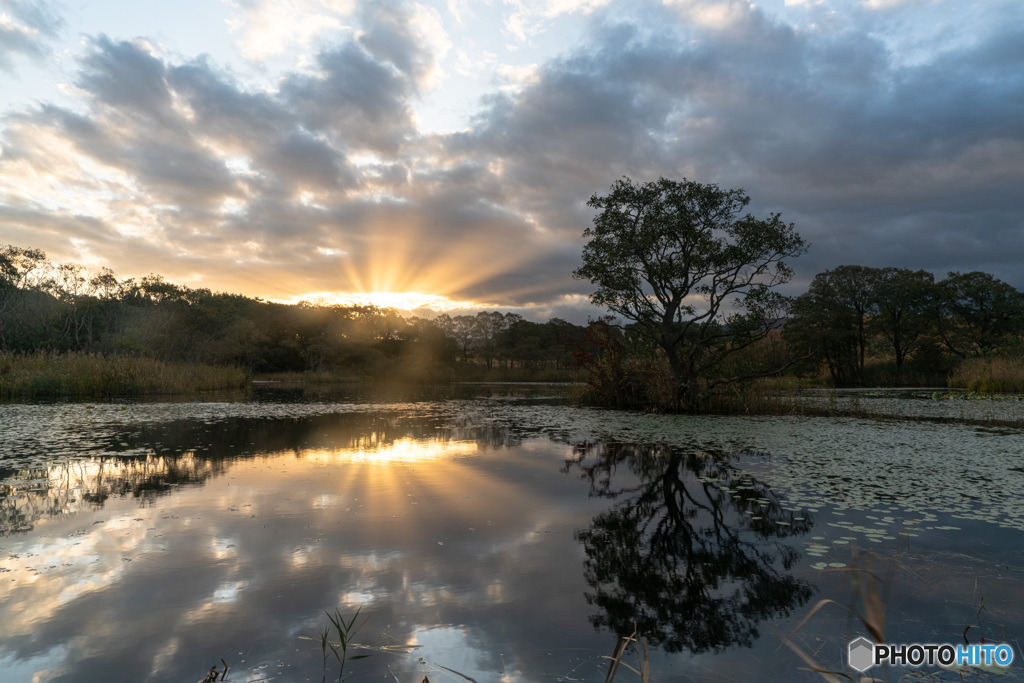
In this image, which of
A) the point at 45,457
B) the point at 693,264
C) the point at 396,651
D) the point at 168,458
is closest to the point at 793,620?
the point at 396,651

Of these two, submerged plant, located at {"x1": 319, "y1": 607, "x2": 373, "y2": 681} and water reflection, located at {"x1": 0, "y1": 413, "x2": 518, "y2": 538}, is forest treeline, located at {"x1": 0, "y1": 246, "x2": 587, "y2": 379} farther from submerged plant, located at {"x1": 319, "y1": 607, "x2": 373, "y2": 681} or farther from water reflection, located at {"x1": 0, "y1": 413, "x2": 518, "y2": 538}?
submerged plant, located at {"x1": 319, "y1": 607, "x2": 373, "y2": 681}

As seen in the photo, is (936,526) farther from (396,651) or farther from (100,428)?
(100,428)

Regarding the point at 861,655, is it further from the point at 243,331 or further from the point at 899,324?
the point at 243,331

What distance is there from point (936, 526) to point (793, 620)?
93.2 inches

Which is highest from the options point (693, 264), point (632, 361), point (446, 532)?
point (693, 264)

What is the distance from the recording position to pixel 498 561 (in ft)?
10.8

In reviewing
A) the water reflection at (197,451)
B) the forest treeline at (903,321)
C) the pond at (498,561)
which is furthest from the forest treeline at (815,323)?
the pond at (498,561)

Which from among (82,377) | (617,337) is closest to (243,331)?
(82,377)

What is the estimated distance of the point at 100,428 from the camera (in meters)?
9.55

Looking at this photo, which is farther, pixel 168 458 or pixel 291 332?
pixel 291 332

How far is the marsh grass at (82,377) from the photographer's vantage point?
17.7m

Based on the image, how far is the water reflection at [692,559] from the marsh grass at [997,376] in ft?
71.6

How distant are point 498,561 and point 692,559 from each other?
1.23m

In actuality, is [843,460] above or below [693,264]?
below
